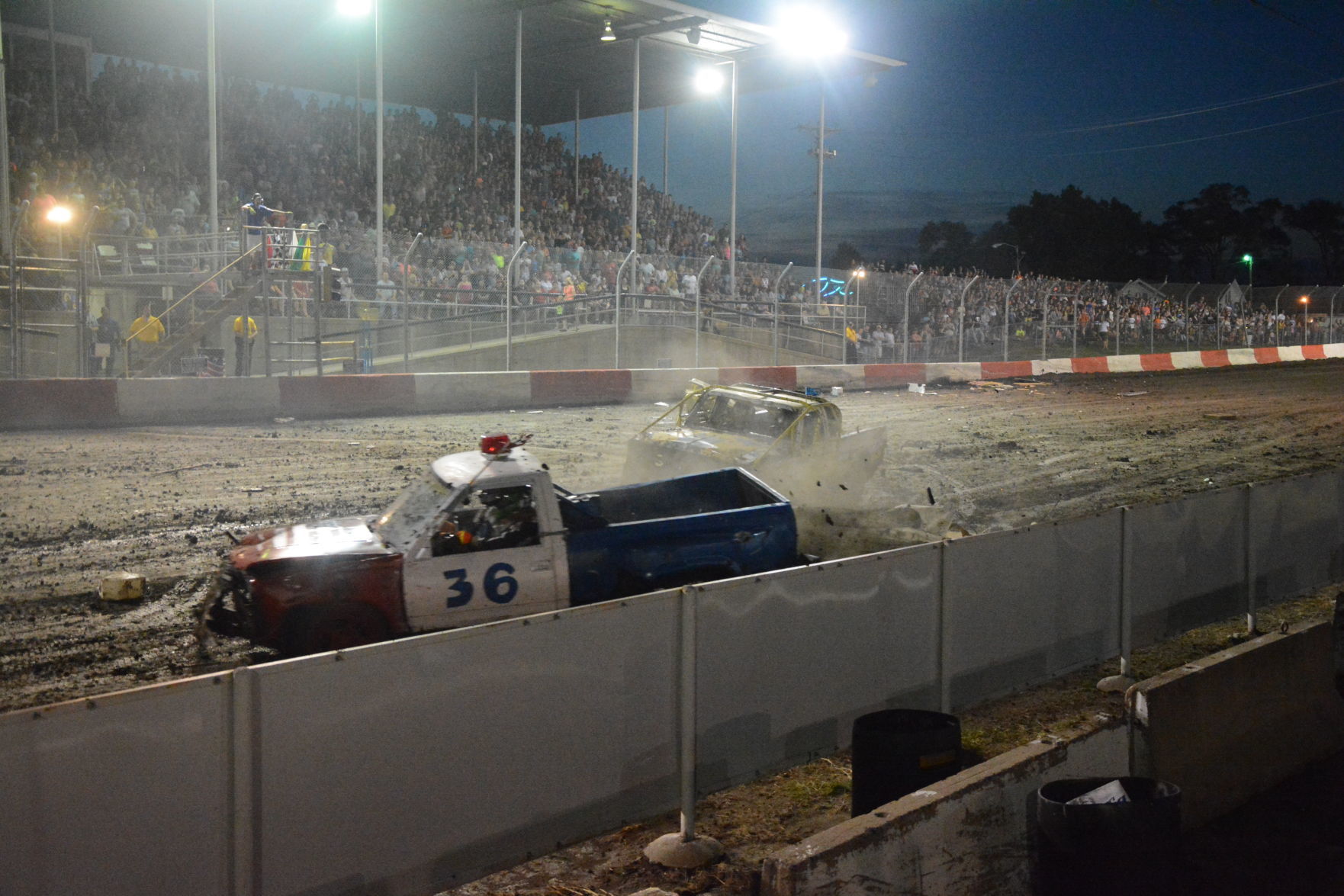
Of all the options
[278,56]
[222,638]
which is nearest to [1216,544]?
[222,638]

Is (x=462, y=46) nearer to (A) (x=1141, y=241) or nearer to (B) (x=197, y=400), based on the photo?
(B) (x=197, y=400)

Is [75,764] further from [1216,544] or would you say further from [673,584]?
[1216,544]

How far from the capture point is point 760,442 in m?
10.9

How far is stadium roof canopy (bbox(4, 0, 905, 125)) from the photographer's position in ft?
99.3

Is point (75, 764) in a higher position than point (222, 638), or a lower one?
higher

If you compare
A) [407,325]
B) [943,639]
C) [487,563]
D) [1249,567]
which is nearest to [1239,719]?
[943,639]

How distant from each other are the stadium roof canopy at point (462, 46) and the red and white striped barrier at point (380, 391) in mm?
11918

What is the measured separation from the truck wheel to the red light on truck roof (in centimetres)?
133

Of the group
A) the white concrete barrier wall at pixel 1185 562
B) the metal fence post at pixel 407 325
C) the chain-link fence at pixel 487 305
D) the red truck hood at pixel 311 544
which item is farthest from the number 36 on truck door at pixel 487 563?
the metal fence post at pixel 407 325

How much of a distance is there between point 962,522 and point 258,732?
370 inches

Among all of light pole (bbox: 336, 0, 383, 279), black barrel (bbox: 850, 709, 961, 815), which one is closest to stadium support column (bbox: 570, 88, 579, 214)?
light pole (bbox: 336, 0, 383, 279)

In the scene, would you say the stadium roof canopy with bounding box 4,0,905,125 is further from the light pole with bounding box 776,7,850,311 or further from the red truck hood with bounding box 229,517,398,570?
the red truck hood with bounding box 229,517,398,570

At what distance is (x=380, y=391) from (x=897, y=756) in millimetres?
14621

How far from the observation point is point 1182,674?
561cm
